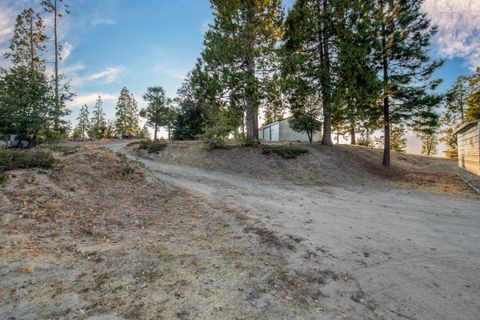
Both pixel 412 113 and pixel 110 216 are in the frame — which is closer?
pixel 110 216

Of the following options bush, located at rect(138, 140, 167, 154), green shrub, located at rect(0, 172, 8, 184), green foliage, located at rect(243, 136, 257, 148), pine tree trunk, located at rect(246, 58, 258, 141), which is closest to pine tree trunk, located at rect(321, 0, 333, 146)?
pine tree trunk, located at rect(246, 58, 258, 141)

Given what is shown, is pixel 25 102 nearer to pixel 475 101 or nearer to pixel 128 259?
pixel 128 259

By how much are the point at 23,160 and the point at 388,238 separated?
29.1 feet

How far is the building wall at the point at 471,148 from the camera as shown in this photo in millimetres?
11414

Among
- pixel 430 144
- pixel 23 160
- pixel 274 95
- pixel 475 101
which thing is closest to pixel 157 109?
pixel 274 95

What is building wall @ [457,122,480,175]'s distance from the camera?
11414 mm

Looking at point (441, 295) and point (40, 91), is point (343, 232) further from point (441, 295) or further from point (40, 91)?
point (40, 91)

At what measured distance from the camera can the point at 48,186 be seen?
18.7ft

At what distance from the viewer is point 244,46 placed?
1469 cm

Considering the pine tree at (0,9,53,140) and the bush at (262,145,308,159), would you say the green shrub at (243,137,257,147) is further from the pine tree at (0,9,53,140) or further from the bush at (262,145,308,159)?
the pine tree at (0,9,53,140)

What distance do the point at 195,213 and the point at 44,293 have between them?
3.61 m

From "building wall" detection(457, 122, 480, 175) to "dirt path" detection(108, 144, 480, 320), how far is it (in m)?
3.46

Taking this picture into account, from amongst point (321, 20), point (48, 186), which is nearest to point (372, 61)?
point (321, 20)

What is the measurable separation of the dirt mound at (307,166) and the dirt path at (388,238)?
8.55 feet
